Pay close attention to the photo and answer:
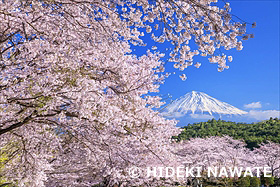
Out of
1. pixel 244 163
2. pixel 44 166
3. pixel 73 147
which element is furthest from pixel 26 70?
pixel 244 163

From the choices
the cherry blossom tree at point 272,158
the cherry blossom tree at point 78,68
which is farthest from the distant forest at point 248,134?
the cherry blossom tree at point 78,68

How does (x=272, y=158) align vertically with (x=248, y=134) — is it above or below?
below

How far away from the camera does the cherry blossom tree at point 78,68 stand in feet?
11.2

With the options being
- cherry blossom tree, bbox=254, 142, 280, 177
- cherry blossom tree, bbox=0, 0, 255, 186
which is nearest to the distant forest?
cherry blossom tree, bbox=254, 142, 280, 177

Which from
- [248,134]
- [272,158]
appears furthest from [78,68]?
[248,134]

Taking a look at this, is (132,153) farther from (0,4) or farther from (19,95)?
(0,4)

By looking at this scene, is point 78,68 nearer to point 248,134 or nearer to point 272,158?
point 272,158

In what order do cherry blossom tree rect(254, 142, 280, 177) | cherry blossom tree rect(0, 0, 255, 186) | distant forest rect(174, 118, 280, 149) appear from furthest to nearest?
1. distant forest rect(174, 118, 280, 149)
2. cherry blossom tree rect(254, 142, 280, 177)
3. cherry blossom tree rect(0, 0, 255, 186)

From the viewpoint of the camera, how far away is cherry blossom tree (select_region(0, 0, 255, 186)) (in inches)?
134

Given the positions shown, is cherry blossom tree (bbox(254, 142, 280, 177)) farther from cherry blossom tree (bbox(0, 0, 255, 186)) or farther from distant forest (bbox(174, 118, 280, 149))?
cherry blossom tree (bbox(0, 0, 255, 186))

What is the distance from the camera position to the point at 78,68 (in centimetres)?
436

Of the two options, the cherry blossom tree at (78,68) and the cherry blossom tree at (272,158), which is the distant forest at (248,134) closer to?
the cherry blossom tree at (272,158)

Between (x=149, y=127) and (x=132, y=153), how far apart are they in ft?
7.34

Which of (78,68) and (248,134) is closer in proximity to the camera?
(78,68)
